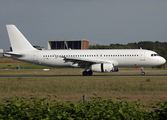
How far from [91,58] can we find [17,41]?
13.2 m

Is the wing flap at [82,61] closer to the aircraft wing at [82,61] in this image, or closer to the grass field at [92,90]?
the aircraft wing at [82,61]

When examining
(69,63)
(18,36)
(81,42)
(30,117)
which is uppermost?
(81,42)

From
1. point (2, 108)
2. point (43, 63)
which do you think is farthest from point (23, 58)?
point (2, 108)

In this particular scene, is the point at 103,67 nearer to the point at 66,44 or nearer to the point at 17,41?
the point at 17,41

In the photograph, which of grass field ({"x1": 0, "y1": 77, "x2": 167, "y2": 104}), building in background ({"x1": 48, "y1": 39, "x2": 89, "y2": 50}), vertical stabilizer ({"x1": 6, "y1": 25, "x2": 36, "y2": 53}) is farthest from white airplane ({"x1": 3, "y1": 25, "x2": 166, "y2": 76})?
building in background ({"x1": 48, "y1": 39, "x2": 89, "y2": 50})

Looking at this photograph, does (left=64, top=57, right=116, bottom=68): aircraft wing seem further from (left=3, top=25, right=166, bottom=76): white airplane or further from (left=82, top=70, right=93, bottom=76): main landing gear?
(left=82, top=70, right=93, bottom=76): main landing gear

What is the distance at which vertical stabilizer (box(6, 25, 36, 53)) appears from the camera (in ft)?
138

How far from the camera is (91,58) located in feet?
129

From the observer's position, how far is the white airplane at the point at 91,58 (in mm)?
37984

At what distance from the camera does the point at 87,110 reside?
25.2 ft

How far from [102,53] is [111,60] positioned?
1836 mm

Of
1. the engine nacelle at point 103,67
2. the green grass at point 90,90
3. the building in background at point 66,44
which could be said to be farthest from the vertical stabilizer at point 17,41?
the building in background at point 66,44

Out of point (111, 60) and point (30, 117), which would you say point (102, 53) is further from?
point (30, 117)

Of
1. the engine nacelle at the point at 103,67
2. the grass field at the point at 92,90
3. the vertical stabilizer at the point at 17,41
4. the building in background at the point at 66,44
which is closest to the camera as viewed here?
the grass field at the point at 92,90
